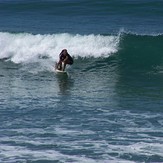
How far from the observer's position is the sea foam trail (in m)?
28.9

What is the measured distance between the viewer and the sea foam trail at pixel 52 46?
28859 mm

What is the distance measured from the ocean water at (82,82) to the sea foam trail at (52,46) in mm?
46

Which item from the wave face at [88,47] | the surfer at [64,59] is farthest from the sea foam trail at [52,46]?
the surfer at [64,59]

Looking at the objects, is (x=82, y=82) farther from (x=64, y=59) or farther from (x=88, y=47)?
(x=88, y=47)

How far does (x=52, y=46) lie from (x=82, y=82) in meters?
7.44

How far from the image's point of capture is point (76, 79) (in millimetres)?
23859

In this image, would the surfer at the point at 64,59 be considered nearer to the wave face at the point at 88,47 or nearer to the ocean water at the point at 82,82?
the ocean water at the point at 82,82

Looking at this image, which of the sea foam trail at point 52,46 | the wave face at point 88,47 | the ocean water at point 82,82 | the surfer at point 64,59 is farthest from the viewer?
the sea foam trail at point 52,46

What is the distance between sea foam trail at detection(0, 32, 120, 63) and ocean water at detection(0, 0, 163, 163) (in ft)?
0.15

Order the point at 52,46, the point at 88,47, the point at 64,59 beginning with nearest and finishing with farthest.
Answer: the point at 64,59 → the point at 88,47 → the point at 52,46

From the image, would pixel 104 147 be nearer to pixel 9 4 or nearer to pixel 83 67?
pixel 83 67

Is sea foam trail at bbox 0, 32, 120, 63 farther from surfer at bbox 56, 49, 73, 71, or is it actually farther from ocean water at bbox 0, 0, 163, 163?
surfer at bbox 56, 49, 73, 71

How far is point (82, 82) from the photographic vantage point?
23188 mm

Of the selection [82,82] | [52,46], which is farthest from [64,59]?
[52,46]
